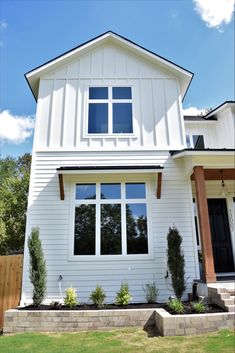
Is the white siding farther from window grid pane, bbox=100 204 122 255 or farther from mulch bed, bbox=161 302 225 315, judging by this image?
mulch bed, bbox=161 302 225 315

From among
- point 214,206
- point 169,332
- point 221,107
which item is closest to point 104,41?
point 221,107

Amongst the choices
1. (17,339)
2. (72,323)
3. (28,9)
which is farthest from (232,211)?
(28,9)

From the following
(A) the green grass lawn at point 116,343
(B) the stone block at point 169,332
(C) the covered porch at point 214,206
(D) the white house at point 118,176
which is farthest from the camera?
(D) the white house at point 118,176

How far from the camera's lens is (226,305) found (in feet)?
16.8

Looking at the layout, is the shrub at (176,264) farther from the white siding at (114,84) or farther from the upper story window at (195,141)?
the upper story window at (195,141)

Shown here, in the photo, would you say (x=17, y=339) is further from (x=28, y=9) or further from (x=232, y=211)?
(x=28, y=9)

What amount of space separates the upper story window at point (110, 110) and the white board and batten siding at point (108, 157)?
202mm

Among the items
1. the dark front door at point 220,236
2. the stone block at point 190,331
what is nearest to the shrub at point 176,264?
the stone block at point 190,331

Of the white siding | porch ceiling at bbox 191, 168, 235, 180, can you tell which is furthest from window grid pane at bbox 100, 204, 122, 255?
porch ceiling at bbox 191, 168, 235, 180

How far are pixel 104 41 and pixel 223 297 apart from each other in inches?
348

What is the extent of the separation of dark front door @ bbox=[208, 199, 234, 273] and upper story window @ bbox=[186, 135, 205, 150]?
10.1 ft

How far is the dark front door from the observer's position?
8.07m

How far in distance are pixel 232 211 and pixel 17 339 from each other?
23.6ft

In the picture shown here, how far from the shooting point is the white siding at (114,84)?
316 inches
